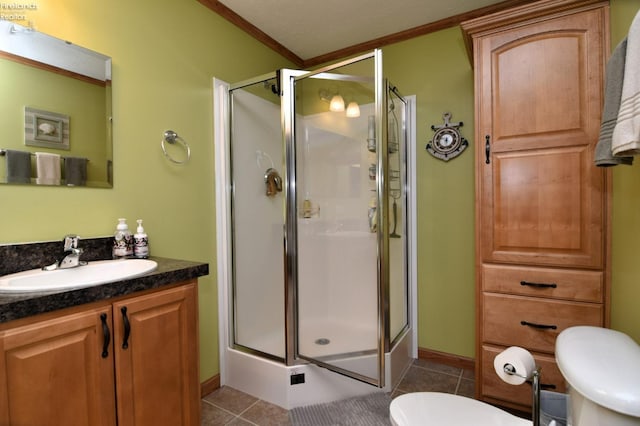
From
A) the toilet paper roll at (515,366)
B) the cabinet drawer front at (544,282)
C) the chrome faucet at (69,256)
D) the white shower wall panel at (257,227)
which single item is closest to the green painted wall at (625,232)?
the cabinet drawer front at (544,282)

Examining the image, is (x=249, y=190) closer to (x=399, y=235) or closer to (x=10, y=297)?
(x=399, y=235)

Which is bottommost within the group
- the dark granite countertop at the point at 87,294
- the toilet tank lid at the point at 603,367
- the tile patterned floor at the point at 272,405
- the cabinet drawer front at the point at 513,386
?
the tile patterned floor at the point at 272,405

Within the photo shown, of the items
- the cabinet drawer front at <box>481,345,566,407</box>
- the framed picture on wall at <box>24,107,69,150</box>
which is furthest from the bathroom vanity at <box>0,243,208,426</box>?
the cabinet drawer front at <box>481,345,566,407</box>

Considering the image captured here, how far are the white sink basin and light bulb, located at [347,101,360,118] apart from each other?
5.56ft

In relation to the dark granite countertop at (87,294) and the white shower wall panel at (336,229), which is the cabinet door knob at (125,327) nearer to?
the dark granite countertop at (87,294)

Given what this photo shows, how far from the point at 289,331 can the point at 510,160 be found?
5.11ft

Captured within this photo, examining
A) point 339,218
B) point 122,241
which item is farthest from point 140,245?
point 339,218

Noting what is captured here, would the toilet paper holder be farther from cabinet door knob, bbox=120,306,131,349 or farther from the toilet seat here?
cabinet door knob, bbox=120,306,131,349

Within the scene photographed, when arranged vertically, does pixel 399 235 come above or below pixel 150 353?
above

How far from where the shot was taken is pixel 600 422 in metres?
0.82

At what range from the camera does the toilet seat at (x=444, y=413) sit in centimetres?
112

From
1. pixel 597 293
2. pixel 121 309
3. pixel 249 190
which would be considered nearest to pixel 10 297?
pixel 121 309

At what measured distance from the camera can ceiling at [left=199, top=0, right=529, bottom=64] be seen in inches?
82.4

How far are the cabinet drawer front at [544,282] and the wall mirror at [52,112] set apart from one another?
2040 mm
